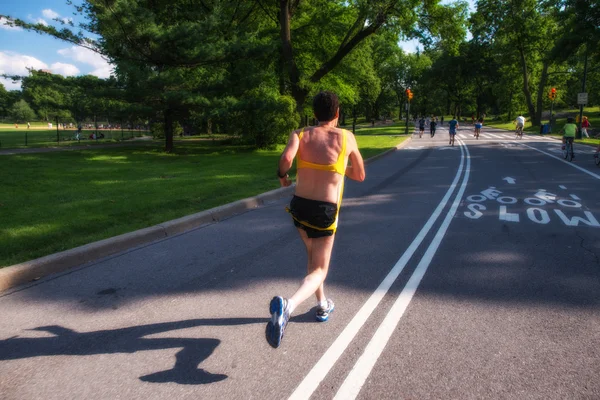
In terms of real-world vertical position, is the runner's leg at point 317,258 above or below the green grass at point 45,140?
below

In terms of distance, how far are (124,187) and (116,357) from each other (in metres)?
7.64

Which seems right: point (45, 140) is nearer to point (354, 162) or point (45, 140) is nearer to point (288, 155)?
point (288, 155)

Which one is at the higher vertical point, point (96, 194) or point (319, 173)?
point (319, 173)

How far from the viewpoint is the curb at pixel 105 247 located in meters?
4.68

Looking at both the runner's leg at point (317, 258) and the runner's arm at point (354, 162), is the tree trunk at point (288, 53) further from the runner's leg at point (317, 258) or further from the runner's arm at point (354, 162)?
the runner's leg at point (317, 258)

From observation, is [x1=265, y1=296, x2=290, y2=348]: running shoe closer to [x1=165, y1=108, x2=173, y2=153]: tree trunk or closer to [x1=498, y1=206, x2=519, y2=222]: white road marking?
[x1=498, y1=206, x2=519, y2=222]: white road marking

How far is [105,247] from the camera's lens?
5.61 m

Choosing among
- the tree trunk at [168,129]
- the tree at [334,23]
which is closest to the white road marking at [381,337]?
the tree trunk at [168,129]

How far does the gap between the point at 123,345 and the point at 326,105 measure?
246cm

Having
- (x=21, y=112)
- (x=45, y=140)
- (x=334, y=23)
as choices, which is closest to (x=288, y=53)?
(x=334, y=23)

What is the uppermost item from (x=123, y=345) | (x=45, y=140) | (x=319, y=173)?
(x=45, y=140)

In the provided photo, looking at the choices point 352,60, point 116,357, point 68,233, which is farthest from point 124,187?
point 352,60

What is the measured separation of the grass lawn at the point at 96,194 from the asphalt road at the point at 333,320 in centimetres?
98

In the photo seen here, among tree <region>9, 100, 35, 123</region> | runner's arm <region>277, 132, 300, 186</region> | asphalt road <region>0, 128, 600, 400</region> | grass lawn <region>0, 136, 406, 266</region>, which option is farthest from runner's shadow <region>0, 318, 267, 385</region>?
tree <region>9, 100, 35, 123</region>
